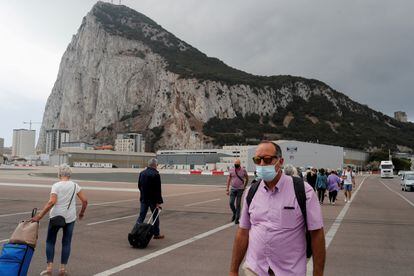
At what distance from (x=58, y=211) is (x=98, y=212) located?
8.10 m

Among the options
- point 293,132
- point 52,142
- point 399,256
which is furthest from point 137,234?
point 52,142

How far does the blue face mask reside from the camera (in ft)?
10.3

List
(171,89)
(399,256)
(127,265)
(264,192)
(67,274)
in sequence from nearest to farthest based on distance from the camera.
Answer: (264,192), (67,274), (127,265), (399,256), (171,89)

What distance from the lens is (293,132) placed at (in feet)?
586

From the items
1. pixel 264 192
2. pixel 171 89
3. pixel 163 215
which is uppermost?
pixel 171 89

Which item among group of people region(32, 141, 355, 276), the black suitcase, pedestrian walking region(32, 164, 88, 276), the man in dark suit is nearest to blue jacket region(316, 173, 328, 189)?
the man in dark suit

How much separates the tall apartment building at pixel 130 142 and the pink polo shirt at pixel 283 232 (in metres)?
162

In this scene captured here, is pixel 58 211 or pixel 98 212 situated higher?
pixel 58 211

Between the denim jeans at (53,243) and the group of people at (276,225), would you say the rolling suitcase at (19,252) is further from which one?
the group of people at (276,225)

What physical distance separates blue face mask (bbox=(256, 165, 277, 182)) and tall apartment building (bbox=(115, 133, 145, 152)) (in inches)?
6389

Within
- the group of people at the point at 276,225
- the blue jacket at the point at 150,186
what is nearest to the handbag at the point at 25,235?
the group of people at the point at 276,225

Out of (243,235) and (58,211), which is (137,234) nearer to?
(58,211)

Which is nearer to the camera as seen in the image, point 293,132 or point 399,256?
point 399,256

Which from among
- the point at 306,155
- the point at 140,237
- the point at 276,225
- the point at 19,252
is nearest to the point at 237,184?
the point at 140,237
